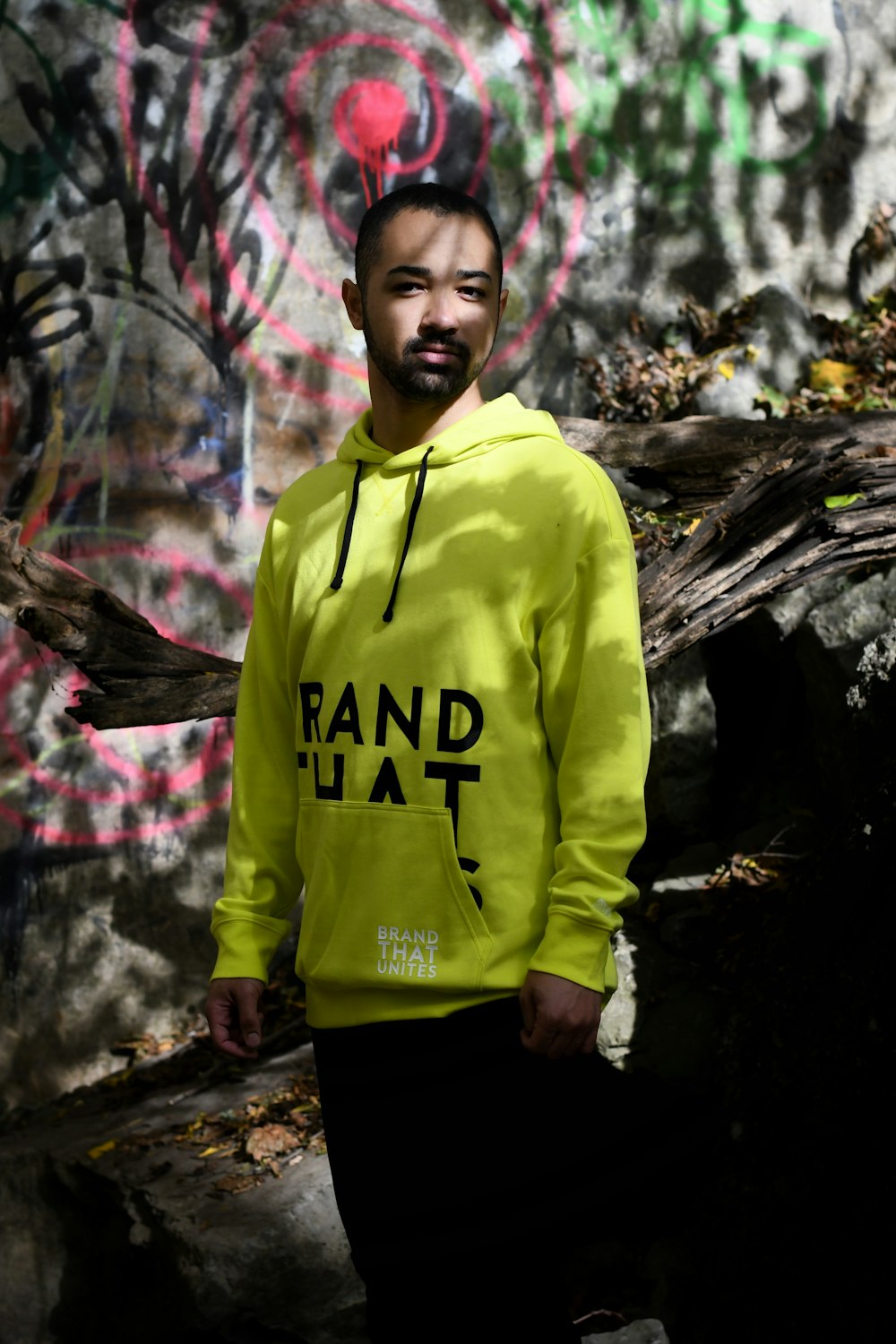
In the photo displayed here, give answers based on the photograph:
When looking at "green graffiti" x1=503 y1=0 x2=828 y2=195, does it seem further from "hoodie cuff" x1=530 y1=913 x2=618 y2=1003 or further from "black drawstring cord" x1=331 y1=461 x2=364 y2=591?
"hoodie cuff" x1=530 y1=913 x2=618 y2=1003

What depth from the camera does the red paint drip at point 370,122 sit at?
5.39 m

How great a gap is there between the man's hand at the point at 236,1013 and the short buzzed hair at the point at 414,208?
1338mm

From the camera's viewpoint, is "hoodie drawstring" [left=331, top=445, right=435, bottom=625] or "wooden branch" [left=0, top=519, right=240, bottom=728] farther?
"wooden branch" [left=0, top=519, right=240, bottom=728]

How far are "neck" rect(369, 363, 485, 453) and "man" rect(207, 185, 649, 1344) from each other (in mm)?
66

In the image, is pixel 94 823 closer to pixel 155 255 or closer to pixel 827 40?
pixel 155 255

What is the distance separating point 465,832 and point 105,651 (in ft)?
6.15

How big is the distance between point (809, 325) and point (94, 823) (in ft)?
12.7

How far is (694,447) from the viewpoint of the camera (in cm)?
391

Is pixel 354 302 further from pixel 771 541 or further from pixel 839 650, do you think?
pixel 839 650

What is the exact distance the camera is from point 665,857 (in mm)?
4898

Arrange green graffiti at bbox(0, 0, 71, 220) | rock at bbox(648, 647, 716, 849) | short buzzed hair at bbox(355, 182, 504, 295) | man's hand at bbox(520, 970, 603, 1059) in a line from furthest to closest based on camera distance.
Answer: green graffiti at bbox(0, 0, 71, 220) < rock at bbox(648, 647, 716, 849) < short buzzed hair at bbox(355, 182, 504, 295) < man's hand at bbox(520, 970, 603, 1059)

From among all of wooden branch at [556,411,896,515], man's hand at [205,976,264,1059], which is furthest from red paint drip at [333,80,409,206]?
man's hand at [205,976,264,1059]

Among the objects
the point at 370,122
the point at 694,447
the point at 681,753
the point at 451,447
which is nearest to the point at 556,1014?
the point at 451,447

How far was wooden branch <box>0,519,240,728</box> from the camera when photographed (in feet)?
11.8
